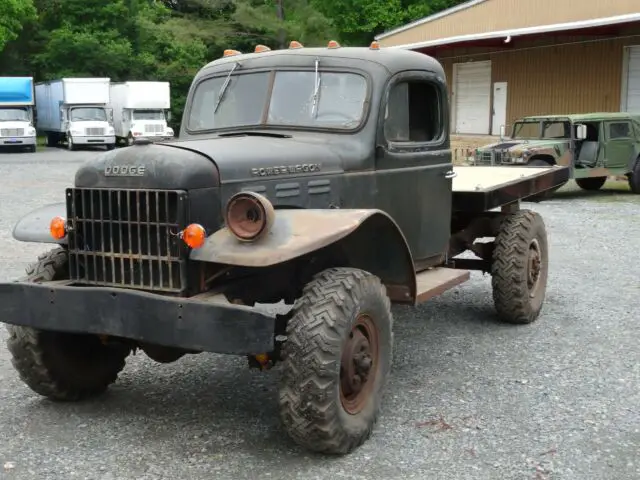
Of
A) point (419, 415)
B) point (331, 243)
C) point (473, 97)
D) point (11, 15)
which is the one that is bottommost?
point (419, 415)

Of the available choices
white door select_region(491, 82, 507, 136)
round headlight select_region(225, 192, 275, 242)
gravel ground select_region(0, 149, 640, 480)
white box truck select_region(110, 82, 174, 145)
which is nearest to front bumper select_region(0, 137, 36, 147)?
white box truck select_region(110, 82, 174, 145)

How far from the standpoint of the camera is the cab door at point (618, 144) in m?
16.4

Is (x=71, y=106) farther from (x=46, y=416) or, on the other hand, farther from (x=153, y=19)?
(x=46, y=416)

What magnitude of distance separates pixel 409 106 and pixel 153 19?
136 feet

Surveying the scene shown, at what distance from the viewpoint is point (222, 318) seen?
12.6 feet

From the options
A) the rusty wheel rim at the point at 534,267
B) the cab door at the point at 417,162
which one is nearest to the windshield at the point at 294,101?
the cab door at the point at 417,162

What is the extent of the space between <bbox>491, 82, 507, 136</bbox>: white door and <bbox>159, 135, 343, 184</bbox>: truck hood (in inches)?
843

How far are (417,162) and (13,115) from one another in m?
29.8

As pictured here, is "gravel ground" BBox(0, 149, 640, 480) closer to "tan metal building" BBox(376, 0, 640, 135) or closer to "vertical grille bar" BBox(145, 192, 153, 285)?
"vertical grille bar" BBox(145, 192, 153, 285)

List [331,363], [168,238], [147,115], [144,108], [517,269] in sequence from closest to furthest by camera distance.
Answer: [331,363] → [168,238] → [517,269] → [144,108] → [147,115]

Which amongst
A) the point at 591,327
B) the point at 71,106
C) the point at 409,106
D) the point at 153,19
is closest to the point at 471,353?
the point at 591,327

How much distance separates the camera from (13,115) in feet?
106

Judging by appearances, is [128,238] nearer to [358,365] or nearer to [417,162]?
[358,365]

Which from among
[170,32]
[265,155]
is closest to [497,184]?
[265,155]
